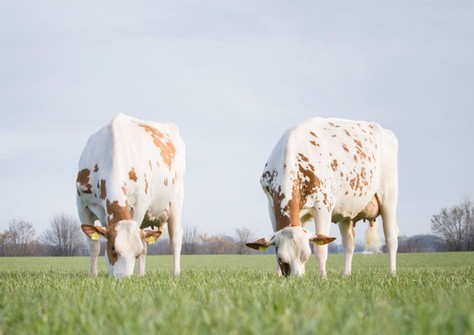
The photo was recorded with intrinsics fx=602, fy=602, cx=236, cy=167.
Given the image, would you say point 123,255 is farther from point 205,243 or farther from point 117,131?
point 205,243

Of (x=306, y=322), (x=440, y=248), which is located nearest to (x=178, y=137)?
(x=306, y=322)

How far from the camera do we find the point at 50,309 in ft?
14.3

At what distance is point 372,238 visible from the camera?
561 inches

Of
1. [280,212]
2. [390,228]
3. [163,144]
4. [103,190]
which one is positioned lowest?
[390,228]

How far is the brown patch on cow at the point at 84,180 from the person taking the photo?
35.1ft

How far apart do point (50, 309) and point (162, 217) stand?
7.92m

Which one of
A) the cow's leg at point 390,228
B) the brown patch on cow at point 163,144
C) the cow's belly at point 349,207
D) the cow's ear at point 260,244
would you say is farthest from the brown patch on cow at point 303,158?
the cow's leg at point 390,228

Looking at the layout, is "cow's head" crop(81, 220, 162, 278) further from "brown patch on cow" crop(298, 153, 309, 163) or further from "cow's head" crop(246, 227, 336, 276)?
"brown patch on cow" crop(298, 153, 309, 163)

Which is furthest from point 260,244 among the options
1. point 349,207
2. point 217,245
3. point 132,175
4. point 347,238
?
point 217,245

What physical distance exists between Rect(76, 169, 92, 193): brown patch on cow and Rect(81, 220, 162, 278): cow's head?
60.4 inches

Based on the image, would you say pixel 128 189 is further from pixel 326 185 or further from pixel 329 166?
pixel 329 166

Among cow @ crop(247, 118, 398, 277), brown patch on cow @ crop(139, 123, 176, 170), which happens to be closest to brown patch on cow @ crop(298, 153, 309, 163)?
cow @ crop(247, 118, 398, 277)

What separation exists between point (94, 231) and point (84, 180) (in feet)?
5.32

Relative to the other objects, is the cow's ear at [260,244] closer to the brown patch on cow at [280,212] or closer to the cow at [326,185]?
the cow at [326,185]
